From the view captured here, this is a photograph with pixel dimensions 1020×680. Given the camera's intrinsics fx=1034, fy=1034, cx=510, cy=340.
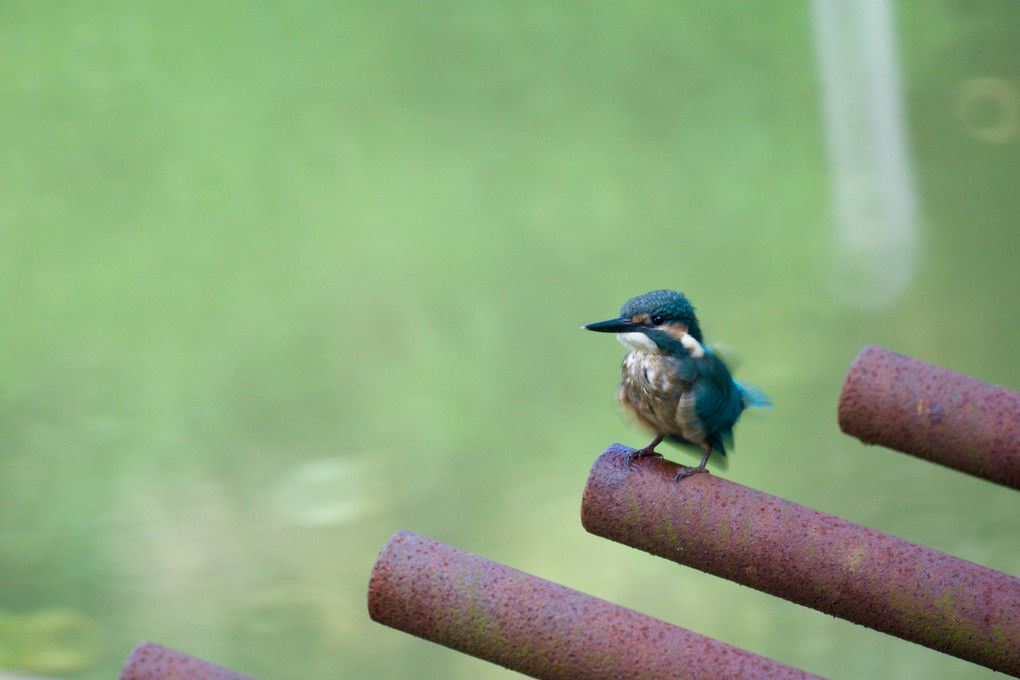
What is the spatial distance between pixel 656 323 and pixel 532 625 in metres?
0.44

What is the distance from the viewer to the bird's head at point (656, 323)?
1371mm

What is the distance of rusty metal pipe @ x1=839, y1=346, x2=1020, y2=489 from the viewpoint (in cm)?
111

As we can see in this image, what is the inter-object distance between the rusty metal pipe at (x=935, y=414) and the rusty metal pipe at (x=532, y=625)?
0.94 ft

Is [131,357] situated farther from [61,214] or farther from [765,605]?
[765,605]

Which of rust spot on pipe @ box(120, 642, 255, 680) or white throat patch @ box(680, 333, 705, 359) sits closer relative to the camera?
rust spot on pipe @ box(120, 642, 255, 680)

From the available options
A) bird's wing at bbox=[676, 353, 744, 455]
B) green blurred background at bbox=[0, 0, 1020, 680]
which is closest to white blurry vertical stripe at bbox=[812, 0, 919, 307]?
green blurred background at bbox=[0, 0, 1020, 680]

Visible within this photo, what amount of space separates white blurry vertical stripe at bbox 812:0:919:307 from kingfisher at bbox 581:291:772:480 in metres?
2.51

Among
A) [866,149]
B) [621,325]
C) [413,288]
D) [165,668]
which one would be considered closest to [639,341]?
[621,325]

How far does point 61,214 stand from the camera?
3633 millimetres

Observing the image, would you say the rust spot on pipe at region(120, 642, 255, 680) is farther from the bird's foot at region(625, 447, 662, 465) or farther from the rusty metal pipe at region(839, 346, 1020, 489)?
the rusty metal pipe at region(839, 346, 1020, 489)

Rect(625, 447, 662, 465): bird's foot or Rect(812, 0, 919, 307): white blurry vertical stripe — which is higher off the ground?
Rect(812, 0, 919, 307): white blurry vertical stripe

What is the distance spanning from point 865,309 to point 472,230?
144 cm

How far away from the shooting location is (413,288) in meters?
3.71

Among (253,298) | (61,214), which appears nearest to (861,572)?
(253,298)
